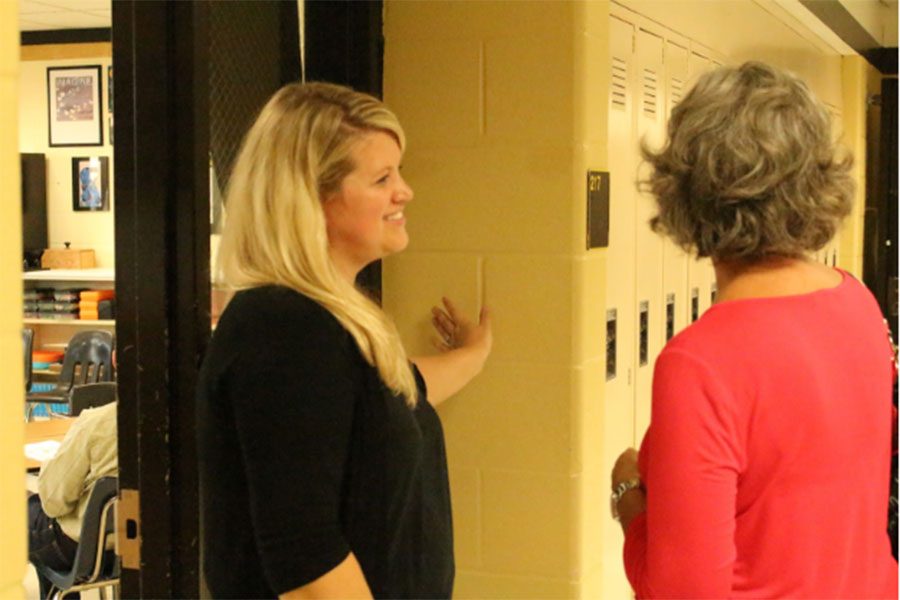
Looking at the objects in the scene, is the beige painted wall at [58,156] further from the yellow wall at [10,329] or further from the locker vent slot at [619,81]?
the yellow wall at [10,329]

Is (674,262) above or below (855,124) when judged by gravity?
below

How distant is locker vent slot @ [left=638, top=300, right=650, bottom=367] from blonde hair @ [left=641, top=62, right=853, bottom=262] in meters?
1.56

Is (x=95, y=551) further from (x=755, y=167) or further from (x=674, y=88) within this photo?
(x=755, y=167)

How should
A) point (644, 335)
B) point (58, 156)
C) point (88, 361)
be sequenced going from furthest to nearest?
point (58, 156) → point (88, 361) → point (644, 335)

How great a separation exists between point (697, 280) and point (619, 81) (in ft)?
3.66

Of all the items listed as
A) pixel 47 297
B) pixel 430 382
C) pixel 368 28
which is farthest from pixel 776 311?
pixel 47 297

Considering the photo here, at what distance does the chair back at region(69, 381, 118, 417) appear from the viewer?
450 centimetres

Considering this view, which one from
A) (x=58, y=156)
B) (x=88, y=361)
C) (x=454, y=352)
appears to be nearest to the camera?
(x=454, y=352)

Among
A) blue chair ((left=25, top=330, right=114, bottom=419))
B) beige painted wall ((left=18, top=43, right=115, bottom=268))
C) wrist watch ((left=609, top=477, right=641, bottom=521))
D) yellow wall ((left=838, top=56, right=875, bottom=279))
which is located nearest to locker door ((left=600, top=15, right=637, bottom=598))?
wrist watch ((left=609, top=477, right=641, bottom=521))

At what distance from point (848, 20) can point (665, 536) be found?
5348mm

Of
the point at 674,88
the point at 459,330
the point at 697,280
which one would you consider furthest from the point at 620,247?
the point at 697,280

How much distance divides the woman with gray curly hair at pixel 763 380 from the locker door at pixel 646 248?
148 centimetres

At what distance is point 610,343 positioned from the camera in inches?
104

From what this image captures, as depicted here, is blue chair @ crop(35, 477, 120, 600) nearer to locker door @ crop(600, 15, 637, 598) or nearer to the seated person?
the seated person
